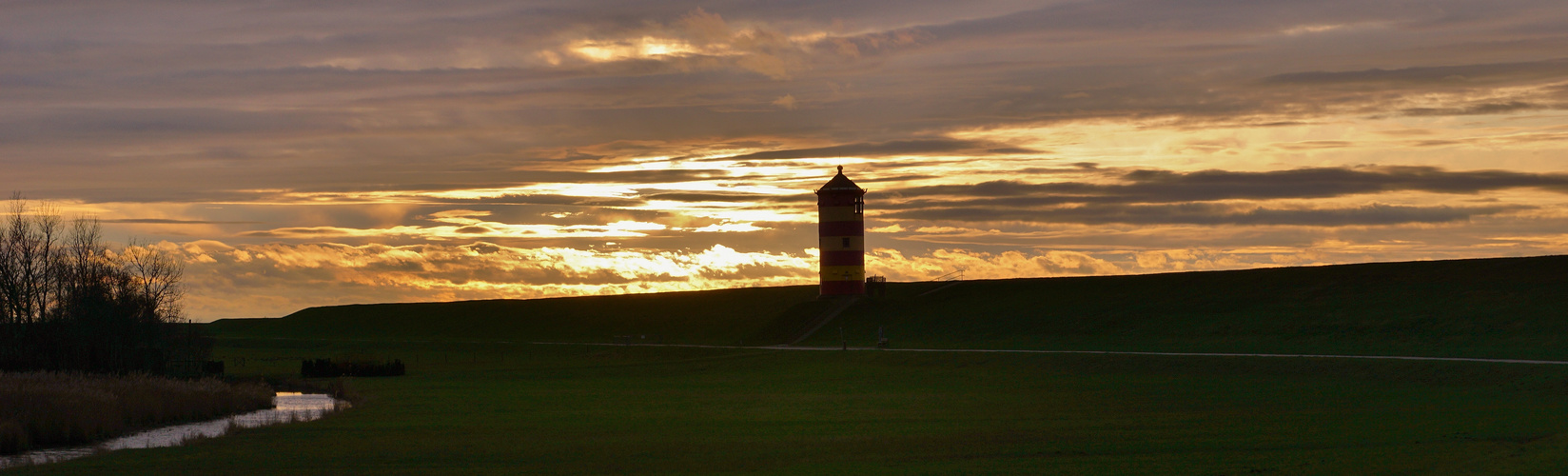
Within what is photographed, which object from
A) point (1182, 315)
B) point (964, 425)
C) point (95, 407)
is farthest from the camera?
point (1182, 315)

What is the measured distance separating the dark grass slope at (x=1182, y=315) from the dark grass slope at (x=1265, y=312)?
90mm

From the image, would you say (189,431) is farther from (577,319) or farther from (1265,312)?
(577,319)

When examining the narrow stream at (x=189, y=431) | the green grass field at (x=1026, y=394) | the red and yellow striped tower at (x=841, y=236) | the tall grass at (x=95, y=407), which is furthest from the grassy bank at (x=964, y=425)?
the red and yellow striped tower at (x=841, y=236)

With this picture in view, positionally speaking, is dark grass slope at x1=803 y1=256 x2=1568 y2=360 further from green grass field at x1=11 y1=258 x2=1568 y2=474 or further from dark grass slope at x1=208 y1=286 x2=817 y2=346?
dark grass slope at x1=208 y1=286 x2=817 y2=346

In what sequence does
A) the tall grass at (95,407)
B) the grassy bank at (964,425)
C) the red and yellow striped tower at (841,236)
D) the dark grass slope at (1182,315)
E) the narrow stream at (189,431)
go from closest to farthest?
the grassy bank at (964,425) < the narrow stream at (189,431) < the tall grass at (95,407) < the dark grass slope at (1182,315) < the red and yellow striped tower at (841,236)

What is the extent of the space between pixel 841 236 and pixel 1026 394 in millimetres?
51732

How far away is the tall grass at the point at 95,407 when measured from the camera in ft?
95.6

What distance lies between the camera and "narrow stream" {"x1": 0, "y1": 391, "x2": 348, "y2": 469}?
2589 cm

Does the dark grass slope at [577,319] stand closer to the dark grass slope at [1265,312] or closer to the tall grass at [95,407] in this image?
the dark grass slope at [1265,312]

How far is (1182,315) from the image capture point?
7362 centimetres

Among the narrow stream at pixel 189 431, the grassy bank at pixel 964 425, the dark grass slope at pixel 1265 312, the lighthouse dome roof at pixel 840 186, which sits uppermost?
the lighthouse dome roof at pixel 840 186

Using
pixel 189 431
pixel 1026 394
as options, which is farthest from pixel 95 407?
pixel 1026 394

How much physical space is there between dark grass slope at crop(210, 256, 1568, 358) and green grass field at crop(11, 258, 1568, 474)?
0.33 metres

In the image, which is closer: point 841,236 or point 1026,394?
point 1026,394
